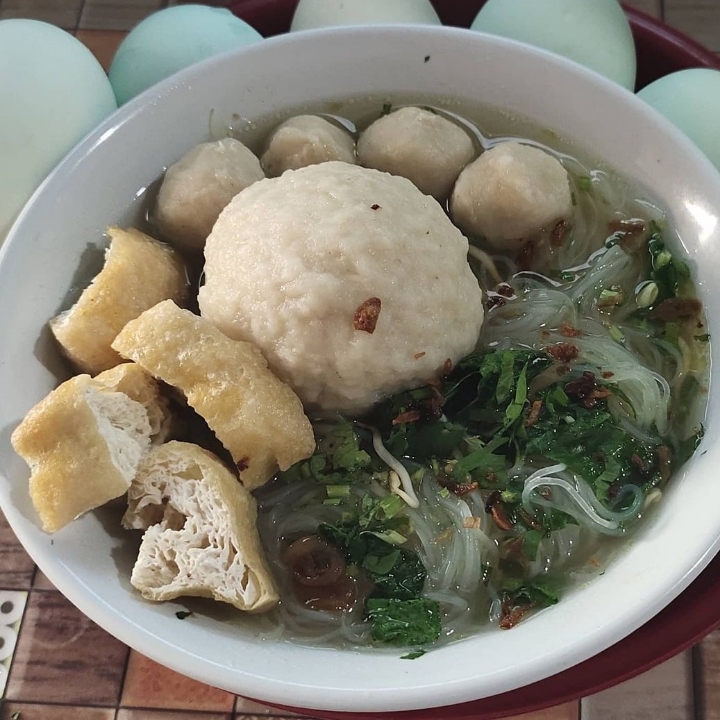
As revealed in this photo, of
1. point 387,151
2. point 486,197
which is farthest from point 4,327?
point 486,197

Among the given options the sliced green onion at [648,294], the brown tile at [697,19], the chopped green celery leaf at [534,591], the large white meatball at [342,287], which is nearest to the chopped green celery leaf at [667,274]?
the sliced green onion at [648,294]

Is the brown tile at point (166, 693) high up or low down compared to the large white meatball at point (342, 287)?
down

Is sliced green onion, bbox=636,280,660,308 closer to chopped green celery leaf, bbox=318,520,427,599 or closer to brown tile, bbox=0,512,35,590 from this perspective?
chopped green celery leaf, bbox=318,520,427,599

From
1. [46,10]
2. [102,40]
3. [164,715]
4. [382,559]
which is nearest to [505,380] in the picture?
[382,559]

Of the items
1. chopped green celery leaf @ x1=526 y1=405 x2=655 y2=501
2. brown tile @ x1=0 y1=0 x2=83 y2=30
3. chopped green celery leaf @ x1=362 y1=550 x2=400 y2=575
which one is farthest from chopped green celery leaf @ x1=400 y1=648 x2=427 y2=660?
brown tile @ x1=0 y1=0 x2=83 y2=30

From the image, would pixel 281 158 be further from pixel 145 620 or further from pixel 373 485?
pixel 145 620

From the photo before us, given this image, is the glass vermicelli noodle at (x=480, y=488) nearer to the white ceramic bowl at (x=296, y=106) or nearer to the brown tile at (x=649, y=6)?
the white ceramic bowl at (x=296, y=106)
